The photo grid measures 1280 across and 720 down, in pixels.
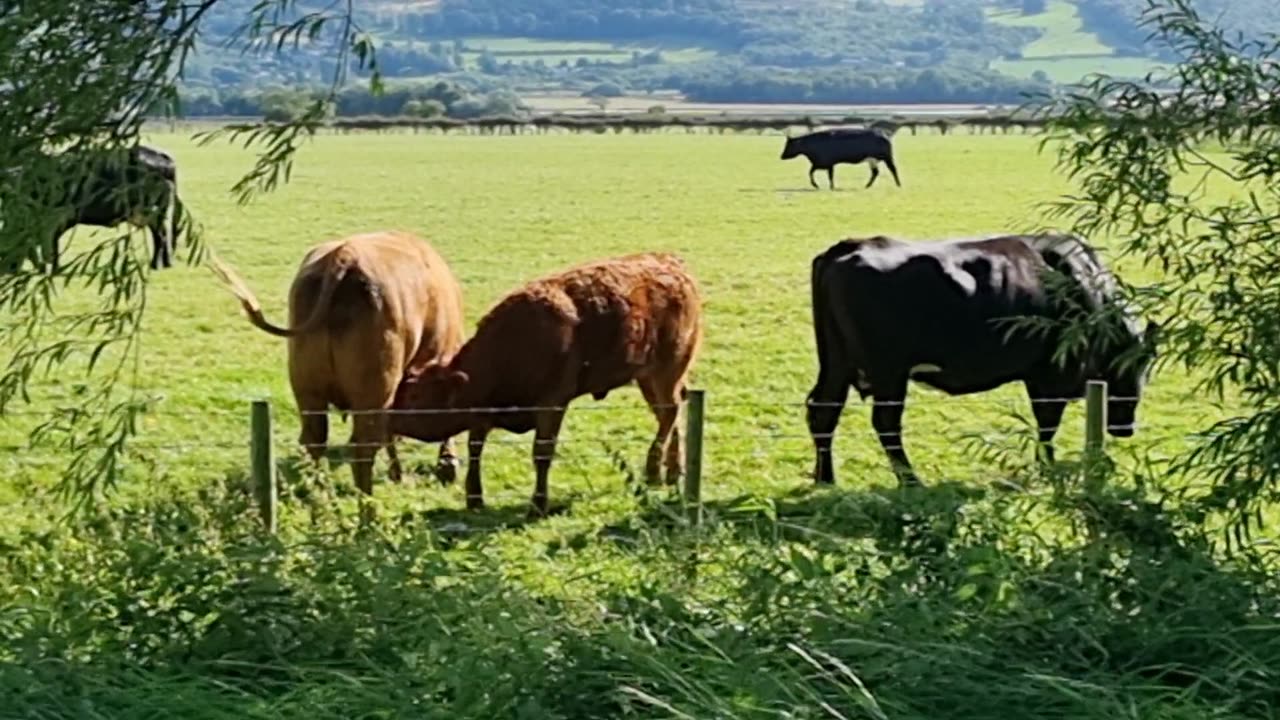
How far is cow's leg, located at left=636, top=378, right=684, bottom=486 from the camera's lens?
10047mm

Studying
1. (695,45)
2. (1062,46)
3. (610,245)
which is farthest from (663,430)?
(695,45)

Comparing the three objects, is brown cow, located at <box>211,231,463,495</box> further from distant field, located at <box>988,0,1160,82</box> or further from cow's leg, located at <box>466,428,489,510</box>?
distant field, located at <box>988,0,1160,82</box>

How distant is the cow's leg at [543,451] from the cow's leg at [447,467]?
1.74ft

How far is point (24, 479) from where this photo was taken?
9.56 m

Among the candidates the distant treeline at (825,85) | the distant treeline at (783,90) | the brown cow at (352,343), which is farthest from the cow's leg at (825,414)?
Result: the distant treeline at (825,85)

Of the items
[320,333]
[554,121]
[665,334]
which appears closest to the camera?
[320,333]

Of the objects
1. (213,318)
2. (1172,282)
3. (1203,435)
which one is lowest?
(213,318)

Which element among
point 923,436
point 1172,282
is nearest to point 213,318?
point 923,436

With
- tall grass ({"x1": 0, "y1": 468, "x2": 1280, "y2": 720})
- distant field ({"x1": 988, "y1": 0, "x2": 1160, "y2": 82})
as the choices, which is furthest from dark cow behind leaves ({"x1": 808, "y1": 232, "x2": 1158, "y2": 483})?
tall grass ({"x1": 0, "y1": 468, "x2": 1280, "y2": 720})

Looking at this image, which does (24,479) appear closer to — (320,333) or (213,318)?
(320,333)

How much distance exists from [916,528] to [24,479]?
5.60m

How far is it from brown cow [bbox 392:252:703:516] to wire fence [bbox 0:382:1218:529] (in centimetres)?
5

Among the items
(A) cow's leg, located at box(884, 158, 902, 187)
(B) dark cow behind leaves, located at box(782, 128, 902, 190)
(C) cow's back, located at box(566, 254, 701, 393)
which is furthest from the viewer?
(B) dark cow behind leaves, located at box(782, 128, 902, 190)

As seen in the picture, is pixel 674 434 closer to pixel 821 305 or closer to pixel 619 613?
pixel 821 305
